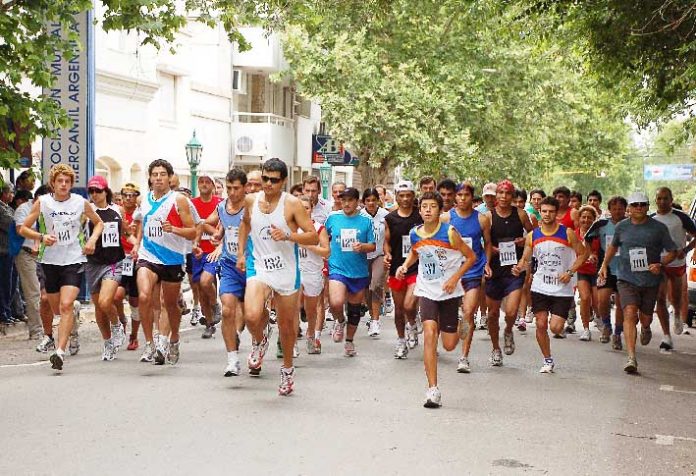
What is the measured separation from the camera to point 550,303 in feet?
41.9

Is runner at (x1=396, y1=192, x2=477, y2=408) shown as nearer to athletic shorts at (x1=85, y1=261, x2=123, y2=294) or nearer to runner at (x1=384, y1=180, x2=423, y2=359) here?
runner at (x1=384, y1=180, x2=423, y2=359)

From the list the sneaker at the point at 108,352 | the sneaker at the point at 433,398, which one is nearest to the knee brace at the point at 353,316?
the sneaker at the point at 108,352

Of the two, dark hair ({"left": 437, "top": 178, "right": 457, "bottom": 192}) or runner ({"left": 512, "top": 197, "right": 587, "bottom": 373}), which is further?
dark hair ({"left": 437, "top": 178, "right": 457, "bottom": 192})

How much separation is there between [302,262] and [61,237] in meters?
2.91

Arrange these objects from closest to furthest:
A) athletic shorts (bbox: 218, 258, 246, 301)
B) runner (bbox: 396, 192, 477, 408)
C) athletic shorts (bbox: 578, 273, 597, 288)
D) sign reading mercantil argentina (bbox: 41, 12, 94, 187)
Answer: runner (bbox: 396, 192, 477, 408) < athletic shorts (bbox: 218, 258, 246, 301) < athletic shorts (bbox: 578, 273, 597, 288) < sign reading mercantil argentina (bbox: 41, 12, 94, 187)

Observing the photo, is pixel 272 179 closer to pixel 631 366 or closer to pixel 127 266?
pixel 127 266

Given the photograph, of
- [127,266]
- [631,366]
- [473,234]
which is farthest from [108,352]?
[631,366]

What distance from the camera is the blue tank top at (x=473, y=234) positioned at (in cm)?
1284

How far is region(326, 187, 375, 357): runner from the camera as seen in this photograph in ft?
45.2

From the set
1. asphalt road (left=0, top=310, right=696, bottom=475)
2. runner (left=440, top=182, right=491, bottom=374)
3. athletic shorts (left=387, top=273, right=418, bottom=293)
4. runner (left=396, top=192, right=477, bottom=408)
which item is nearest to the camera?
asphalt road (left=0, top=310, right=696, bottom=475)

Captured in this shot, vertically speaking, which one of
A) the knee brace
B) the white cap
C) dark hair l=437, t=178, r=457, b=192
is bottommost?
the knee brace

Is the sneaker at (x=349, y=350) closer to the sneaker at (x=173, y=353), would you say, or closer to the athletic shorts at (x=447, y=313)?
the sneaker at (x=173, y=353)

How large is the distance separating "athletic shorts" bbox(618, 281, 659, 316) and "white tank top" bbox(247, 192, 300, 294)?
4.22 m

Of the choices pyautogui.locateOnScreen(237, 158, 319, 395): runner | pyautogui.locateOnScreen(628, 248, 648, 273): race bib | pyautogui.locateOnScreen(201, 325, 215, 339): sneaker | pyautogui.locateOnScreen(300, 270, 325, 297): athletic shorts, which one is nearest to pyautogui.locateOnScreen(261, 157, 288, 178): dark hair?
pyautogui.locateOnScreen(237, 158, 319, 395): runner
